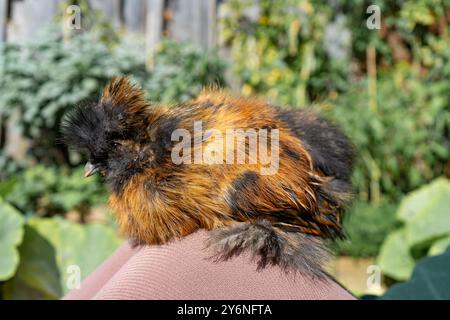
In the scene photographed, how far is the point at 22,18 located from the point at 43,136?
87 cm

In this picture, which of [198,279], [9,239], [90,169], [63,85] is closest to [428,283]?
[198,279]

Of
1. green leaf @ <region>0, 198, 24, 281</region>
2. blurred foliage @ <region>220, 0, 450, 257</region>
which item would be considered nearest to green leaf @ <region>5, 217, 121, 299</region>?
green leaf @ <region>0, 198, 24, 281</region>

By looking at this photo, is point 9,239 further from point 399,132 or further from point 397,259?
point 399,132

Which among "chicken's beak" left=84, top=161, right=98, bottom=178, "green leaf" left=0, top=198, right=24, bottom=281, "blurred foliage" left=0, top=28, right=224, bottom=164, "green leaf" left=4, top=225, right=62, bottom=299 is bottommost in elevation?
"green leaf" left=4, top=225, right=62, bottom=299

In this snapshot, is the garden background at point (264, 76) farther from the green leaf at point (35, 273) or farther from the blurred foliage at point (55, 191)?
the green leaf at point (35, 273)

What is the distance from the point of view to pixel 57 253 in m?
2.47

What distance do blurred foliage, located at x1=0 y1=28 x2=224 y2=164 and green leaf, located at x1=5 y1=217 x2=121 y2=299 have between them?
163cm

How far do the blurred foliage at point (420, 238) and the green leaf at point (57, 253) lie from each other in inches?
54.0

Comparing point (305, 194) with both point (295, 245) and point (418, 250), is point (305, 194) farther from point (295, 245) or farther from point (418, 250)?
point (418, 250)

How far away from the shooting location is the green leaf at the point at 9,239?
7.23 ft

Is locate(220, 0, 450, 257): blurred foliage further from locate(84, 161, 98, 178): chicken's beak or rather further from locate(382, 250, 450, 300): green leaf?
locate(84, 161, 98, 178): chicken's beak

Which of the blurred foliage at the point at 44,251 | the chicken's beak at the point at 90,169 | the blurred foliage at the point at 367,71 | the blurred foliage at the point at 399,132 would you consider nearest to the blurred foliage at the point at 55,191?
the blurred foliage at the point at 367,71

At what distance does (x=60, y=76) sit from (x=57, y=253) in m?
1.97

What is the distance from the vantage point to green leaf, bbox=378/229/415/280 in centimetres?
306
